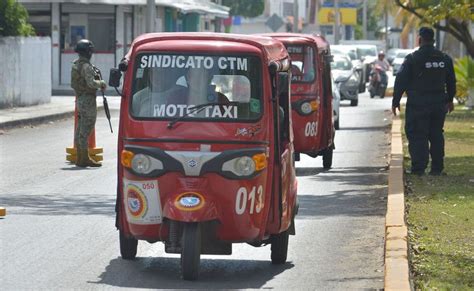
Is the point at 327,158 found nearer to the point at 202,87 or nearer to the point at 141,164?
the point at 202,87

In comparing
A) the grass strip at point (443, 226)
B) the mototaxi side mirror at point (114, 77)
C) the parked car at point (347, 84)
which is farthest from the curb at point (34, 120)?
the mototaxi side mirror at point (114, 77)

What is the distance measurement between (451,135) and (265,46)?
15452 mm

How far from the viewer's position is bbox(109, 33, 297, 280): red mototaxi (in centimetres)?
1027

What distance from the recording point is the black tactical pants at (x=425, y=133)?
677 inches

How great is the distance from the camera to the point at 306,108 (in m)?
19.7

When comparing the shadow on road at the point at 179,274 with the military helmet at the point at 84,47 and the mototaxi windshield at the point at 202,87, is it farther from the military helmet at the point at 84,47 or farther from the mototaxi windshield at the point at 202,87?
the military helmet at the point at 84,47

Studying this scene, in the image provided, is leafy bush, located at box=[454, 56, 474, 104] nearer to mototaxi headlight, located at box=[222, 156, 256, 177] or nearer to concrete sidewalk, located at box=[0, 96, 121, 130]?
concrete sidewalk, located at box=[0, 96, 121, 130]

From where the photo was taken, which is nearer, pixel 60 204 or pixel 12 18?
pixel 60 204

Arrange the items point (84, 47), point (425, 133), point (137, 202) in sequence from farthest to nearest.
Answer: point (84, 47) < point (425, 133) < point (137, 202)

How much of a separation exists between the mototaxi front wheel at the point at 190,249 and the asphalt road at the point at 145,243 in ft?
0.35

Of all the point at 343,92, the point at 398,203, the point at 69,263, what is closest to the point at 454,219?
the point at 398,203

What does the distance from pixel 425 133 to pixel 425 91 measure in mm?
600

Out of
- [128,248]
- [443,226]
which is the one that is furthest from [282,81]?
[443,226]

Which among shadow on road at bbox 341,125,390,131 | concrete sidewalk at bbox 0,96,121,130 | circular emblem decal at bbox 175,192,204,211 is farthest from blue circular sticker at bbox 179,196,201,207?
shadow on road at bbox 341,125,390,131
